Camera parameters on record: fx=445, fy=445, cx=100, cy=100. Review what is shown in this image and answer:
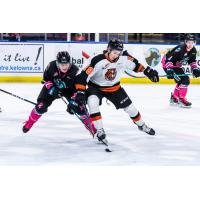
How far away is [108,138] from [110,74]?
0.60m

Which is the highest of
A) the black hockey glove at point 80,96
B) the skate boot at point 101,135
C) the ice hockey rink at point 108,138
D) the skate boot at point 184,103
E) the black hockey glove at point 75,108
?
the black hockey glove at point 80,96

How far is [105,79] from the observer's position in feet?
10.4

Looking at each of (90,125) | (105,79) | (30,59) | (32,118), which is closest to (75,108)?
(90,125)

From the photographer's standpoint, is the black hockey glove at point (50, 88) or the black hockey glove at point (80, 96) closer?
the black hockey glove at point (80, 96)

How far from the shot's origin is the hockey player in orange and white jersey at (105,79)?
119 inches

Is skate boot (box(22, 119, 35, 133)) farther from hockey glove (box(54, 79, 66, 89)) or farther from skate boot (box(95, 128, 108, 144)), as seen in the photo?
skate boot (box(95, 128, 108, 144))

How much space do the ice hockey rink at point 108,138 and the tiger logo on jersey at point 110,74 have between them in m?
0.50

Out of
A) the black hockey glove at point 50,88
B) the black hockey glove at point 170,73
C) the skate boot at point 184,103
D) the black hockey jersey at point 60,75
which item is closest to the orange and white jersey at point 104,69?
the black hockey jersey at point 60,75

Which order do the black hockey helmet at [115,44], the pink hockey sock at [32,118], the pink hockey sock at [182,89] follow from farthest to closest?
the pink hockey sock at [182,89], the pink hockey sock at [32,118], the black hockey helmet at [115,44]

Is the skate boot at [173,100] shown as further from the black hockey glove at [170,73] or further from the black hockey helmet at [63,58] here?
the black hockey helmet at [63,58]

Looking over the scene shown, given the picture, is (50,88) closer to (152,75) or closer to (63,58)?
(63,58)

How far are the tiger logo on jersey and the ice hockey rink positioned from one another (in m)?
0.50

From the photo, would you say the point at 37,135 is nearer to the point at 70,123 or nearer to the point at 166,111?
the point at 70,123
